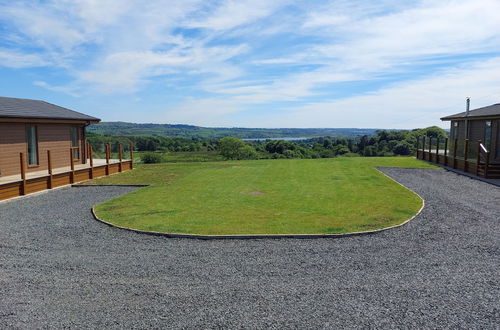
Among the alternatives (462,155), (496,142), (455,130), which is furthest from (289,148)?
(496,142)

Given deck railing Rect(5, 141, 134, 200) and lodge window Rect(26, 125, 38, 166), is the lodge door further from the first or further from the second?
lodge window Rect(26, 125, 38, 166)

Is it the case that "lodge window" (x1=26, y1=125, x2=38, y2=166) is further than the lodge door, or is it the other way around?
the lodge door

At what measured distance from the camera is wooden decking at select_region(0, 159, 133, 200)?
13.5 metres

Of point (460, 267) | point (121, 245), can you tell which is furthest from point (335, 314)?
point (121, 245)

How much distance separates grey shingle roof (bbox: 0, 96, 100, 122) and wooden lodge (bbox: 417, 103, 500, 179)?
2004 centimetres

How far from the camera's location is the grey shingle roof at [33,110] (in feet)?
50.9

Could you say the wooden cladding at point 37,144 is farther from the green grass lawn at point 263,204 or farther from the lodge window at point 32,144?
the green grass lawn at point 263,204

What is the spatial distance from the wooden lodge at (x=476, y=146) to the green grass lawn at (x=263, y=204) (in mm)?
5024

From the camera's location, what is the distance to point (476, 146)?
786 inches

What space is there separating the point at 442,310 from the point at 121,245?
630 cm

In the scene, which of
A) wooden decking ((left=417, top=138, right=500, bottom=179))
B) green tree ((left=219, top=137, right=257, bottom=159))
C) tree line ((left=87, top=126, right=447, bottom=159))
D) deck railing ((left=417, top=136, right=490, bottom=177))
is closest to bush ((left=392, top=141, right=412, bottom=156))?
tree line ((left=87, top=126, right=447, bottom=159))

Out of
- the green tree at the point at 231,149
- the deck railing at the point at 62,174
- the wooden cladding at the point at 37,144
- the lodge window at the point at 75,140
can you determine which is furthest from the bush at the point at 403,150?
the wooden cladding at the point at 37,144

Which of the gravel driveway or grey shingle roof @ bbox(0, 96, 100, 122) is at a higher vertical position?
grey shingle roof @ bbox(0, 96, 100, 122)

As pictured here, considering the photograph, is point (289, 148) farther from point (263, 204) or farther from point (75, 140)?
point (263, 204)
